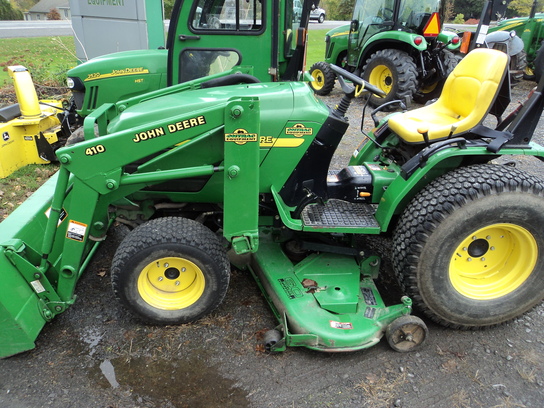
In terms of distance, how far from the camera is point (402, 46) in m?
7.35

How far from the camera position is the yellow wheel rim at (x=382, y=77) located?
293 inches

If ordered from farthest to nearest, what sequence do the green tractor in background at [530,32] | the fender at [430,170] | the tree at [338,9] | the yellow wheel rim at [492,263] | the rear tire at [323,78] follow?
the tree at [338,9] < the green tractor in background at [530,32] < the rear tire at [323,78] < the yellow wheel rim at [492,263] < the fender at [430,170]

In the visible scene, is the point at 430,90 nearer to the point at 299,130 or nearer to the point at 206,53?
the point at 206,53

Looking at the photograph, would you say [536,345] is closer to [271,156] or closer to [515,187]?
[515,187]

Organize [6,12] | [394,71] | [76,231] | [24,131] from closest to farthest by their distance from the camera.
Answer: [76,231] → [24,131] → [394,71] → [6,12]

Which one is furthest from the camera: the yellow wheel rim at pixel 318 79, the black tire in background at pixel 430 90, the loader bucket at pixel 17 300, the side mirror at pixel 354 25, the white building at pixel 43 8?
the white building at pixel 43 8

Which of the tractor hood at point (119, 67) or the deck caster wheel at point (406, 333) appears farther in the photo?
the tractor hood at point (119, 67)

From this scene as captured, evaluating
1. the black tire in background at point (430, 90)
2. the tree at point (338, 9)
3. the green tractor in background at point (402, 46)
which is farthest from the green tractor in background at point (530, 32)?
the tree at point (338, 9)

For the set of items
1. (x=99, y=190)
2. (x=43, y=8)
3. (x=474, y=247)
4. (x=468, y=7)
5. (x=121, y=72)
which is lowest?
(x=43, y=8)

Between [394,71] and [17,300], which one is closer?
[17,300]

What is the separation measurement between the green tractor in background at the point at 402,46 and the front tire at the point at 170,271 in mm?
5145

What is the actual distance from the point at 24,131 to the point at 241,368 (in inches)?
152

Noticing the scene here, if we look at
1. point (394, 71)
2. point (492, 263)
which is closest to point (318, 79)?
point (394, 71)

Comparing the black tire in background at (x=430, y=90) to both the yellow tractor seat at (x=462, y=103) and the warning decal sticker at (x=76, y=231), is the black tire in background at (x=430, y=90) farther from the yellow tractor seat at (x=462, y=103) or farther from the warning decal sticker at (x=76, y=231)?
the warning decal sticker at (x=76, y=231)
